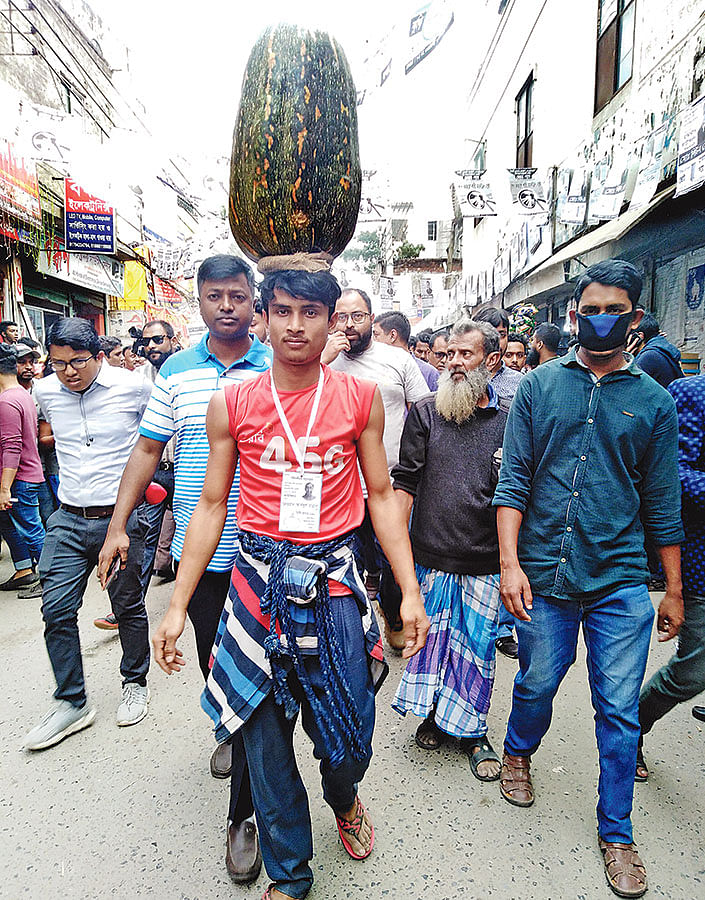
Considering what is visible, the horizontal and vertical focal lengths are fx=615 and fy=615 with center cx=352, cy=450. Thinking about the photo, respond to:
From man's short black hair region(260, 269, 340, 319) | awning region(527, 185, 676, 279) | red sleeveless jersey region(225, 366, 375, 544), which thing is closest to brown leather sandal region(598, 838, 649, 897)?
red sleeveless jersey region(225, 366, 375, 544)

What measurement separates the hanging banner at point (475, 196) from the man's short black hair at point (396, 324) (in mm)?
3310

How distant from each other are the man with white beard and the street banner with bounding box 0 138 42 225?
25.4 ft

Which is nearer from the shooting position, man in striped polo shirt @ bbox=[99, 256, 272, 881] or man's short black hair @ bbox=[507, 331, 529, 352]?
man in striped polo shirt @ bbox=[99, 256, 272, 881]

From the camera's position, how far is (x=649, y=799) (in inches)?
102

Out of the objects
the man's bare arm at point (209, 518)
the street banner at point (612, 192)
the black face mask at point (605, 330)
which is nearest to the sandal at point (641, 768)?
the black face mask at point (605, 330)

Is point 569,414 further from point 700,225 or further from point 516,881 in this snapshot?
point 700,225

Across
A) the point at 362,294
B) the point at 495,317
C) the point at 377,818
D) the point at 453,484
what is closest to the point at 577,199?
the point at 495,317

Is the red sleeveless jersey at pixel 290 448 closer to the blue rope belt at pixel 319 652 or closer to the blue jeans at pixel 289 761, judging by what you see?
the blue rope belt at pixel 319 652

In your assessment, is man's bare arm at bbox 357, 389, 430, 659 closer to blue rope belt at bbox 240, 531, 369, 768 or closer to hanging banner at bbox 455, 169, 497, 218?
blue rope belt at bbox 240, 531, 369, 768

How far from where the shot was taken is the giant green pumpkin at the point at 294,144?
1.93 m

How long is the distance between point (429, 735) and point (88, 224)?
Answer: 10780 mm

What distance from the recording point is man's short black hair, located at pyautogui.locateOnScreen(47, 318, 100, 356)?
3146 millimetres

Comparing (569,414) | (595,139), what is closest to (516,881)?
(569,414)

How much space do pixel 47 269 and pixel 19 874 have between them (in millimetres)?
11108
